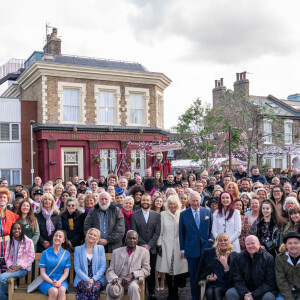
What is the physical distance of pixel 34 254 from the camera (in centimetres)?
653

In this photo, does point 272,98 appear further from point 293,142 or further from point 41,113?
point 41,113

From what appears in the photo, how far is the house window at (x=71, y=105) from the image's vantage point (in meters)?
21.9

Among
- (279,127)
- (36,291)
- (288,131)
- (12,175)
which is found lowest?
(36,291)

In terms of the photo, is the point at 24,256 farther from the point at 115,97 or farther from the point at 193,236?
the point at 115,97

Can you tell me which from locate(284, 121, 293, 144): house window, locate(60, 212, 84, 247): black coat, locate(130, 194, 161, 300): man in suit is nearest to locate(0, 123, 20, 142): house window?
locate(60, 212, 84, 247): black coat

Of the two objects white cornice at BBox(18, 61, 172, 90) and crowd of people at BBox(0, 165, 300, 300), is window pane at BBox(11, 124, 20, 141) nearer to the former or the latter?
white cornice at BBox(18, 61, 172, 90)

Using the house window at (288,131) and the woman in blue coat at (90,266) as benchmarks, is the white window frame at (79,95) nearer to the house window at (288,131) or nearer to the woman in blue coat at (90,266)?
the woman in blue coat at (90,266)

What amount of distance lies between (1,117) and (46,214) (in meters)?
16.4

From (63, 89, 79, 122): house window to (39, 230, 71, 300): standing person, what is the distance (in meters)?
16.2

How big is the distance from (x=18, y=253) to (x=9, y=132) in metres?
16.8

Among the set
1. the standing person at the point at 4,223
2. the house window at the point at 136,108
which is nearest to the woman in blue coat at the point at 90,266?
the standing person at the point at 4,223

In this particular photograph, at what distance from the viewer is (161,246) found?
718 centimetres

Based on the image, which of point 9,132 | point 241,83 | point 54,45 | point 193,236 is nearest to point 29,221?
point 193,236

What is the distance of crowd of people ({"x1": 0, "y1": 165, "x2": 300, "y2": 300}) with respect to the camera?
582 centimetres
